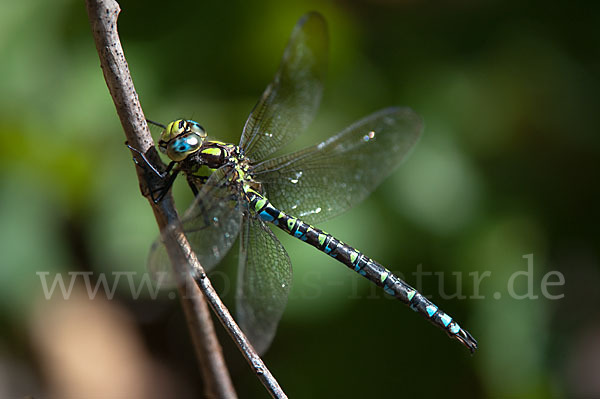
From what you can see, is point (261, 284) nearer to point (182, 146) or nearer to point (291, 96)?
point (182, 146)

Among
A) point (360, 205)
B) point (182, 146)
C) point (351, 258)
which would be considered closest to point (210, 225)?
point (182, 146)

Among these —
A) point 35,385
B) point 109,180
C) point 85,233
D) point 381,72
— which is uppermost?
point 381,72

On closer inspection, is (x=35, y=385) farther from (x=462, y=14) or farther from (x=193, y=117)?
(x=462, y=14)

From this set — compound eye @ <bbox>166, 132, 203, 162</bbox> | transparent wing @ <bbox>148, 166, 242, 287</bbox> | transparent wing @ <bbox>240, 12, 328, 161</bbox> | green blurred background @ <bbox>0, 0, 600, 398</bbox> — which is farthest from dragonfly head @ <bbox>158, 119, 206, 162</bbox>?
green blurred background @ <bbox>0, 0, 600, 398</bbox>

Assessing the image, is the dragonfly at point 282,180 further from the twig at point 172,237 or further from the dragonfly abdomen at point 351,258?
the twig at point 172,237

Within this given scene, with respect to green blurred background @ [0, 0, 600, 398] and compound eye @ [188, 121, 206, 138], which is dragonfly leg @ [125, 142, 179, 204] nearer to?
compound eye @ [188, 121, 206, 138]

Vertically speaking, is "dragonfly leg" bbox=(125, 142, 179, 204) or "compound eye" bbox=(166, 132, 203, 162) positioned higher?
"compound eye" bbox=(166, 132, 203, 162)

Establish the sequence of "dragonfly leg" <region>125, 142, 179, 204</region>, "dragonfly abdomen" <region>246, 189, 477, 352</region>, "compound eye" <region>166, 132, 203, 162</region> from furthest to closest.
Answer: "dragonfly abdomen" <region>246, 189, 477, 352</region> → "compound eye" <region>166, 132, 203, 162</region> → "dragonfly leg" <region>125, 142, 179, 204</region>

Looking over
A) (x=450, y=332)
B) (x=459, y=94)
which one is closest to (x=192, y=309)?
(x=450, y=332)
